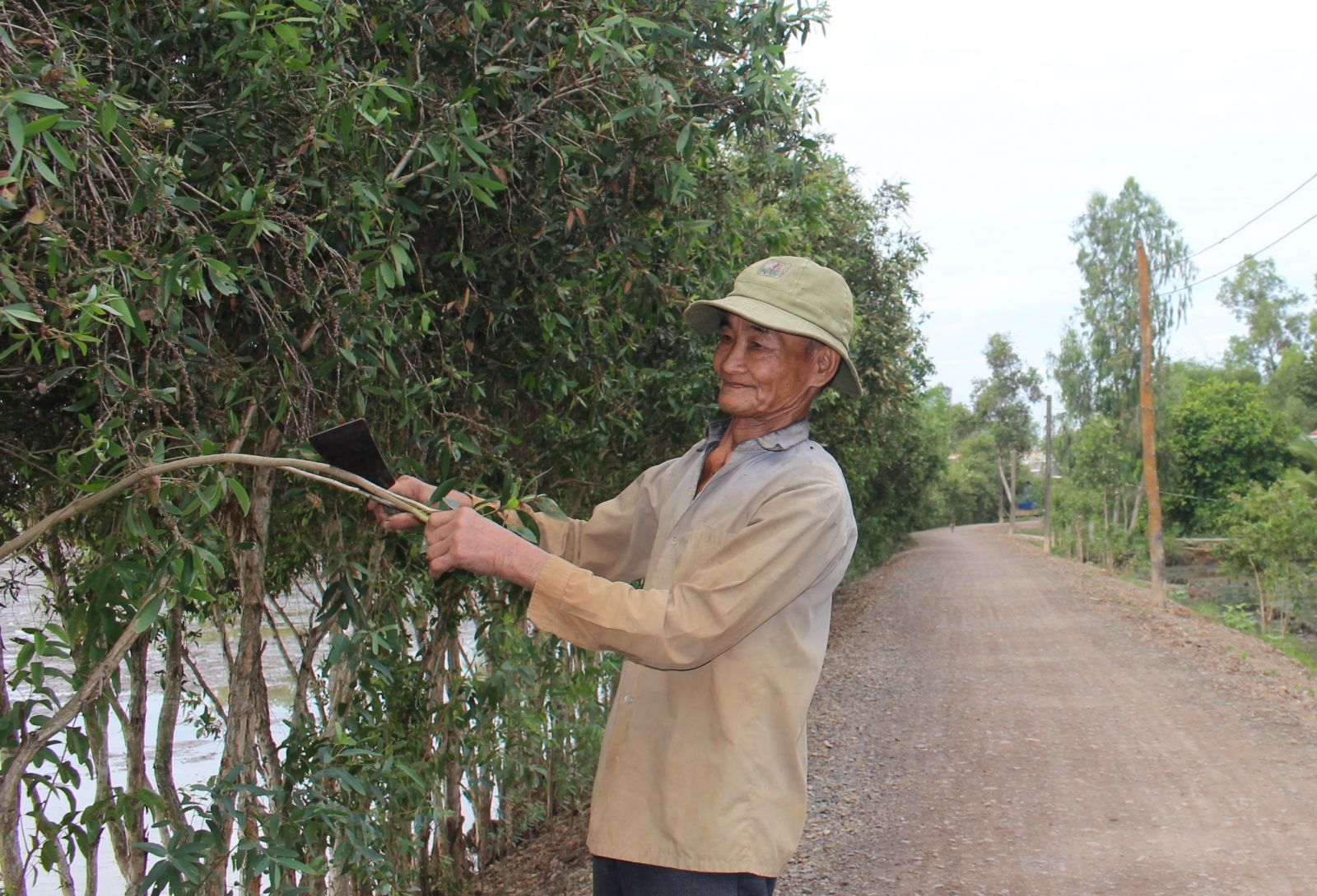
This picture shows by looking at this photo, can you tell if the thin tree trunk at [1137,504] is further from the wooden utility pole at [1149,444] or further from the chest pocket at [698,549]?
the chest pocket at [698,549]

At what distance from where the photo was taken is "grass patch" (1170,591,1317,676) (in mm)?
18703

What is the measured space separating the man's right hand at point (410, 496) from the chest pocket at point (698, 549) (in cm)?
51

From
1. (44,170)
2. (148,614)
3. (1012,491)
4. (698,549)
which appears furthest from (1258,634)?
(1012,491)

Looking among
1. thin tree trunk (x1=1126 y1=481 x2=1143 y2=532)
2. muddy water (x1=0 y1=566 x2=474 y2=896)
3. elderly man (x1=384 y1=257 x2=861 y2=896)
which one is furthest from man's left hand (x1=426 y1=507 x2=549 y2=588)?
thin tree trunk (x1=1126 y1=481 x2=1143 y2=532)

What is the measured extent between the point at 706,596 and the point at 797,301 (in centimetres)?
75

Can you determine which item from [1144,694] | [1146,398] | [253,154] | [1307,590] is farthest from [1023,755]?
[1307,590]

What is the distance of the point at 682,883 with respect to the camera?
2.31 metres

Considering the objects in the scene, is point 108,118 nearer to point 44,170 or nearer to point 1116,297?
point 44,170

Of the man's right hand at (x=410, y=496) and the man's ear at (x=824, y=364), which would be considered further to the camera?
the man's ear at (x=824, y=364)

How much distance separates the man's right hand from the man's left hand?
0.26 meters

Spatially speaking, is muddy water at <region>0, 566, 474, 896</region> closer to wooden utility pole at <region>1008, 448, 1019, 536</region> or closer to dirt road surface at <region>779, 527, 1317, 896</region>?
dirt road surface at <region>779, 527, 1317, 896</region>

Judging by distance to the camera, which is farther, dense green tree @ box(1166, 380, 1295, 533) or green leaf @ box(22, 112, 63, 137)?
dense green tree @ box(1166, 380, 1295, 533)

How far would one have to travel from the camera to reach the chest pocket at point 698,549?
7.82 feet

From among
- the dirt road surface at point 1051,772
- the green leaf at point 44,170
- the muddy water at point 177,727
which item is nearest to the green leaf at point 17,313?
the green leaf at point 44,170
